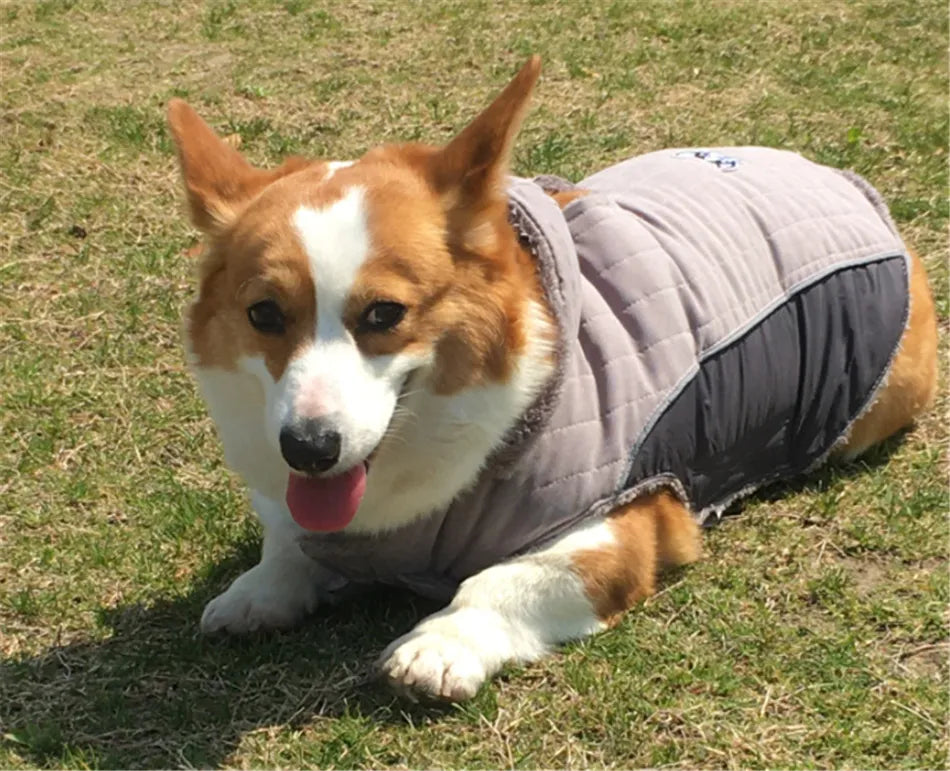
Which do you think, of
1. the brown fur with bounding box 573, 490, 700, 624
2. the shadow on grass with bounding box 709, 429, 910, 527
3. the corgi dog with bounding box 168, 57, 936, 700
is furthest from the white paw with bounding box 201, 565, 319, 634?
the shadow on grass with bounding box 709, 429, 910, 527

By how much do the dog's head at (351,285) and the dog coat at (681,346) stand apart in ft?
0.66

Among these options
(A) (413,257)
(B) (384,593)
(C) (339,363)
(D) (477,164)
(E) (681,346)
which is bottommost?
(B) (384,593)

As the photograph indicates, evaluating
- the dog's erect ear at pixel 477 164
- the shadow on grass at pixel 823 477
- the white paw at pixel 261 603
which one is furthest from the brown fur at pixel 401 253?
the shadow on grass at pixel 823 477

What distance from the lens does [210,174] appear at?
298 centimetres

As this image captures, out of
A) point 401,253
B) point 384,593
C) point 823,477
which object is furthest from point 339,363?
point 823,477

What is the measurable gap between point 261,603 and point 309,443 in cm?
75

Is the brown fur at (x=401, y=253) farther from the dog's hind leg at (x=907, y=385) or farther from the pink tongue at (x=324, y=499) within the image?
the dog's hind leg at (x=907, y=385)

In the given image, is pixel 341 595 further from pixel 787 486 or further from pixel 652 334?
pixel 787 486

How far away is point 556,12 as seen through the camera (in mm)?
7844

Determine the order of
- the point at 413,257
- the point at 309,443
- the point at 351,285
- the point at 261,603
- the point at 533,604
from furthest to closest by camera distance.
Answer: the point at 261,603, the point at 533,604, the point at 413,257, the point at 351,285, the point at 309,443

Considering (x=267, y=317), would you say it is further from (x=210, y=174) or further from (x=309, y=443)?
(x=210, y=174)

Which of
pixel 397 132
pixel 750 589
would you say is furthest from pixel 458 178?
pixel 397 132

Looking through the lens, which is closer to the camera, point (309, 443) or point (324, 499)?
point (309, 443)

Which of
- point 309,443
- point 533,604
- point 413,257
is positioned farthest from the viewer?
point 533,604
